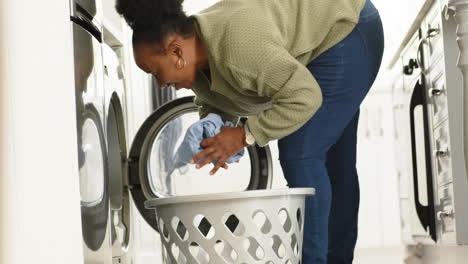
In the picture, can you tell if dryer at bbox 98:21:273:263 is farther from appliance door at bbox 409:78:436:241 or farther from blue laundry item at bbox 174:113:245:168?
appliance door at bbox 409:78:436:241

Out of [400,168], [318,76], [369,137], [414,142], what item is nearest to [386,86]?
[369,137]

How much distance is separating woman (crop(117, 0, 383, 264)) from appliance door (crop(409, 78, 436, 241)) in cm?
81

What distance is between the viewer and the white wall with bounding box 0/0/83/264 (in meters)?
0.84

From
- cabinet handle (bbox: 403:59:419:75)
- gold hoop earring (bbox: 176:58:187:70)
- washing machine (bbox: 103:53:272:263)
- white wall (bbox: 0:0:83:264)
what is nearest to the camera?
white wall (bbox: 0:0:83:264)

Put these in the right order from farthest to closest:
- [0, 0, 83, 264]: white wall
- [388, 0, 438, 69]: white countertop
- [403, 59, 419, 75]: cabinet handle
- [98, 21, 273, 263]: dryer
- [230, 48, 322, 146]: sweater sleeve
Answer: [403, 59, 419, 75]: cabinet handle, [388, 0, 438, 69]: white countertop, [98, 21, 273, 263]: dryer, [230, 48, 322, 146]: sweater sleeve, [0, 0, 83, 264]: white wall

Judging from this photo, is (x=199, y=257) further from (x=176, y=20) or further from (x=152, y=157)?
(x=152, y=157)

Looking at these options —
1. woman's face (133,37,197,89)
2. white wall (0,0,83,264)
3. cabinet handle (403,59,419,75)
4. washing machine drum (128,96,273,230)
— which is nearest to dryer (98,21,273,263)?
washing machine drum (128,96,273,230)

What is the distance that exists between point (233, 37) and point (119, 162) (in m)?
0.71

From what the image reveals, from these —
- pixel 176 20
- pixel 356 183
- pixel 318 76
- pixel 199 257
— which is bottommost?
pixel 199 257

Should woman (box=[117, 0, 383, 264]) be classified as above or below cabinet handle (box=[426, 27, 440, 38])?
below

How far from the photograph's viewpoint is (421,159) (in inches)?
95.3

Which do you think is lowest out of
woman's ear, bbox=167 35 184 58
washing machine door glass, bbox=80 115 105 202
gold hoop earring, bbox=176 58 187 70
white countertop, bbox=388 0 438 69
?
washing machine door glass, bbox=80 115 105 202

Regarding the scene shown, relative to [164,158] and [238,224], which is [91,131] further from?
[164,158]

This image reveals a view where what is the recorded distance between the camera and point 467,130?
132 cm
